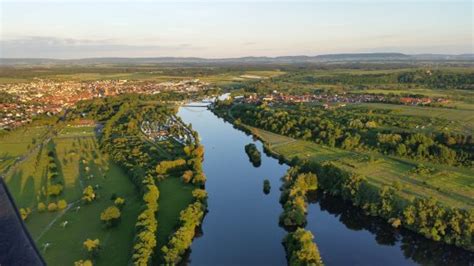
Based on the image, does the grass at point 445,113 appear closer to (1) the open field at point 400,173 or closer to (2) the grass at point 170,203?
(1) the open field at point 400,173

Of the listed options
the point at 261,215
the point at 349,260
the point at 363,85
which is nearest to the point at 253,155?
the point at 261,215

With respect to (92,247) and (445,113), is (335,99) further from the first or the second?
(92,247)

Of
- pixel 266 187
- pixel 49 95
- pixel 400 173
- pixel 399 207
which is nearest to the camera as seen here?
pixel 399 207

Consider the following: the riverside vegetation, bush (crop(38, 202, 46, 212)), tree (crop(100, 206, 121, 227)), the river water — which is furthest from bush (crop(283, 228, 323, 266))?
bush (crop(38, 202, 46, 212))

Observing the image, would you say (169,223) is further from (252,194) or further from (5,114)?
(5,114)

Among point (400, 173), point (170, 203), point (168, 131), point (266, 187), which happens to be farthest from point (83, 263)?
point (168, 131)

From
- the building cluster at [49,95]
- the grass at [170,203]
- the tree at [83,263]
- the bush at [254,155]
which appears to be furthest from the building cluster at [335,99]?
the tree at [83,263]
